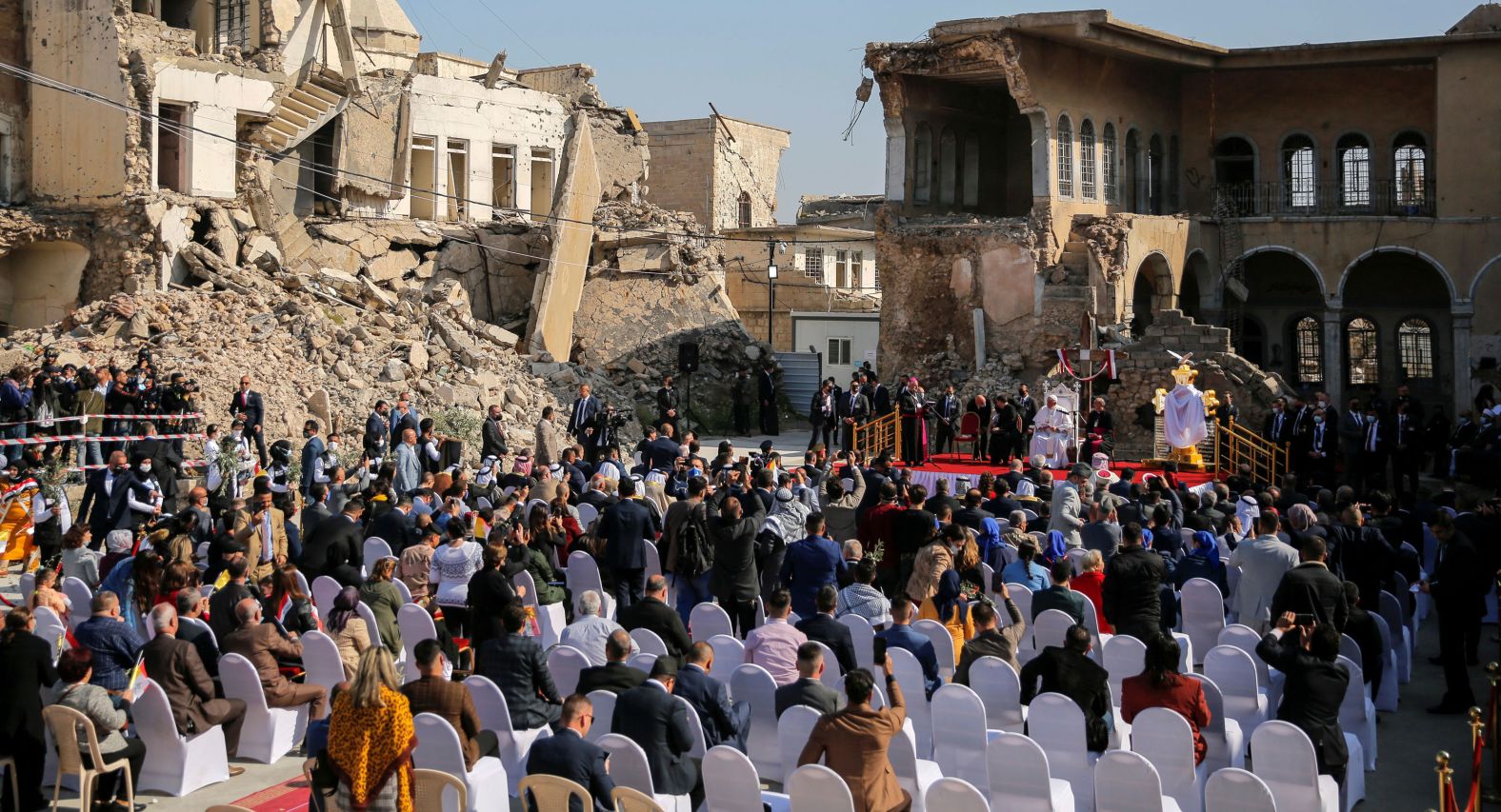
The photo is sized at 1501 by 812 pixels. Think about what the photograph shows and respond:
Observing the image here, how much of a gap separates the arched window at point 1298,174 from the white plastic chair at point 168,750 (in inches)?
1157

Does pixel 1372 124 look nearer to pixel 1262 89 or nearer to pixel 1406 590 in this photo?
pixel 1262 89

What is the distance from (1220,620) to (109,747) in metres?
7.59

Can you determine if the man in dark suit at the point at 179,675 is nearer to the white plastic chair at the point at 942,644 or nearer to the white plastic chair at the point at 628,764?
the white plastic chair at the point at 628,764

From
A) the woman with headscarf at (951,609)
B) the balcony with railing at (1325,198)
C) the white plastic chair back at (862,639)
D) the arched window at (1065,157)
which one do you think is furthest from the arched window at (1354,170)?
the white plastic chair back at (862,639)

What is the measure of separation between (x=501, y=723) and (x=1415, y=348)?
29189 mm

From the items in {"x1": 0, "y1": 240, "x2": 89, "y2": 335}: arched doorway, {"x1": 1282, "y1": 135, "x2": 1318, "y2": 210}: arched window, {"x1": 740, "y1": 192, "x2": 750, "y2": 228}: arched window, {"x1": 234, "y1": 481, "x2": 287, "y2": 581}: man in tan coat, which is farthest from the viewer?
{"x1": 740, "y1": 192, "x2": 750, "y2": 228}: arched window

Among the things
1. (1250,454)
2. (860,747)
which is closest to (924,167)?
(1250,454)

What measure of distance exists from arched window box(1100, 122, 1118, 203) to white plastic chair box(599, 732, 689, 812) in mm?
25966

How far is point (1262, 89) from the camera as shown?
109ft

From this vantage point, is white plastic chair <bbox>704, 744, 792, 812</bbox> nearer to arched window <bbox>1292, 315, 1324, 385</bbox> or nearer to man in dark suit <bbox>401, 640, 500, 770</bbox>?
man in dark suit <bbox>401, 640, 500, 770</bbox>

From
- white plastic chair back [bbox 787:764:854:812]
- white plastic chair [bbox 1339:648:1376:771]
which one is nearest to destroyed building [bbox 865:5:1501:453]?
white plastic chair [bbox 1339:648:1376:771]

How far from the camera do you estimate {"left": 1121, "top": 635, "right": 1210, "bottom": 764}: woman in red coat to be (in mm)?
8211

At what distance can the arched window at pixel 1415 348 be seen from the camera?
32594 millimetres

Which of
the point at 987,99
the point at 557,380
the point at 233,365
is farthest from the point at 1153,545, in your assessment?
the point at 987,99
